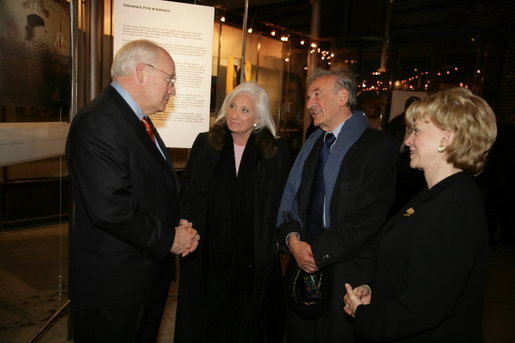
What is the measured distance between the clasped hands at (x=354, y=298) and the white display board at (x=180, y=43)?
2.00m

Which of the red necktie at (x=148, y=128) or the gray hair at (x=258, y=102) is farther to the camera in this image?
the gray hair at (x=258, y=102)

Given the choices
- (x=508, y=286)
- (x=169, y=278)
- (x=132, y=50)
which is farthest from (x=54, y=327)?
(x=508, y=286)

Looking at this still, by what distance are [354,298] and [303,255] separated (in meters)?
0.62

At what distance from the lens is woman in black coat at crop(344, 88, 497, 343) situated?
1195 mm

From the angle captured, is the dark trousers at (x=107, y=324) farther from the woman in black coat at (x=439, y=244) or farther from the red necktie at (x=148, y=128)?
the woman in black coat at (x=439, y=244)

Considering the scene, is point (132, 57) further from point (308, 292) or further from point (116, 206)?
point (308, 292)

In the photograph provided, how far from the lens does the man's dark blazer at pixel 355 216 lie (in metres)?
1.98

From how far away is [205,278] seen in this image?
8.31 feet

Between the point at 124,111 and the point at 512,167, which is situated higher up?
the point at 124,111

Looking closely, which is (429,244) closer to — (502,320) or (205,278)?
(205,278)

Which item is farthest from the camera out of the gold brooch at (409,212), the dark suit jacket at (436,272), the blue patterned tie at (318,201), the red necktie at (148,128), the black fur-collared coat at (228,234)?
the black fur-collared coat at (228,234)

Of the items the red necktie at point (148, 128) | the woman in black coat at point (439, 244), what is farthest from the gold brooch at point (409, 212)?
the red necktie at point (148, 128)

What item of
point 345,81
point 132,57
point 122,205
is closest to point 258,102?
point 345,81

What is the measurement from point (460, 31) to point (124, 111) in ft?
26.3
